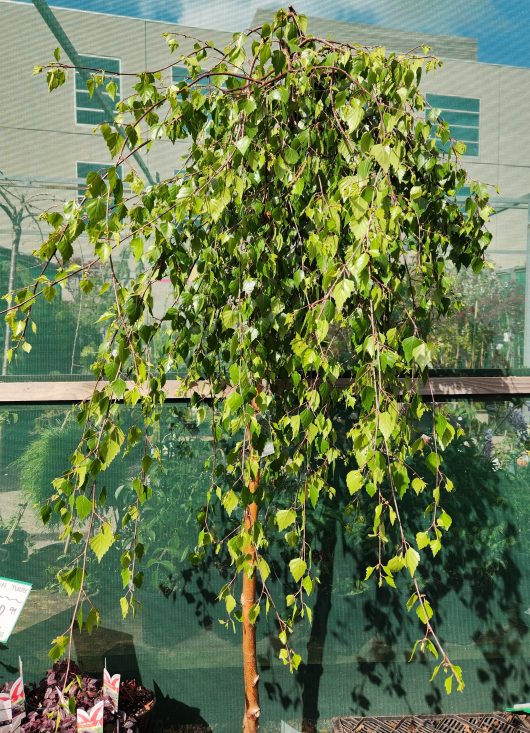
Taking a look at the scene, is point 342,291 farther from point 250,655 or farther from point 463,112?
point 463,112

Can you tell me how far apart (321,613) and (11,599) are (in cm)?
105

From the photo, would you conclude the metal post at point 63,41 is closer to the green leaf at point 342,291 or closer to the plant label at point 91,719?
the green leaf at point 342,291

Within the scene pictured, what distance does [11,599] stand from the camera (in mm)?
2143

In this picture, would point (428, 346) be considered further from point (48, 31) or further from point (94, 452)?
point (48, 31)

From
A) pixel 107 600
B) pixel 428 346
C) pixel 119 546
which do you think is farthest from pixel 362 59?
Answer: pixel 107 600

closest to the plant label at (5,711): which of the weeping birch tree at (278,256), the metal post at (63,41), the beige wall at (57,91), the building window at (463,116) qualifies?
the weeping birch tree at (278,256)

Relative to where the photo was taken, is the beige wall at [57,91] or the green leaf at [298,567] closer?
the green leaf at [298,567]

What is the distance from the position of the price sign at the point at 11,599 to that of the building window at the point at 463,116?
2.04 m

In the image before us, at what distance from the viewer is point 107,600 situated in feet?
7.52

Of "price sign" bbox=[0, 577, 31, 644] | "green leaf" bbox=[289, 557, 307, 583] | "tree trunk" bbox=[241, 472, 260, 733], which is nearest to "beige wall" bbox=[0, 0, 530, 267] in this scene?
"price sign" bbox=[0, 577, 31, 644]

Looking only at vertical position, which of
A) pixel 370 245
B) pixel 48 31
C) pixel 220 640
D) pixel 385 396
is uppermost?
pixel 48 31

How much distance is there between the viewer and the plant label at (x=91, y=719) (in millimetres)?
1834

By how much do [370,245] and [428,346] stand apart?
227 millimetres

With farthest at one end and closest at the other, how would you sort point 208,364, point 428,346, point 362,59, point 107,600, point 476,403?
point 476,403, point 107,600, point 208,364, point 362,59, point 428,346
